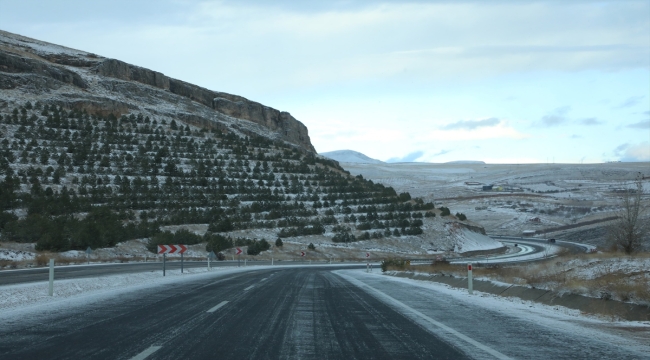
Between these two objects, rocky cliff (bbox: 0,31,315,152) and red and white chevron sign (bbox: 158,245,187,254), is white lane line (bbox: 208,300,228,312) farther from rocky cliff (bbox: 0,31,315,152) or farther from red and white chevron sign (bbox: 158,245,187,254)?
rocky cliff (bbox: 0,31,315,152)

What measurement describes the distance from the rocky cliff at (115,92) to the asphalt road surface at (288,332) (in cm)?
7750

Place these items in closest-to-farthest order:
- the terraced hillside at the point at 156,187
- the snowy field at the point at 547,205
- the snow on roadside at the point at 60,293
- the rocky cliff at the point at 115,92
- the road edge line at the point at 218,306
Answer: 1. the road edge line at the point at 218,306
2. the snow on roadside at the point at 60,293
3. the terraced hillside at the point at 156,187
4. the rocky cliff at the point at 115,92
5. the snowy field at the point at 547,205

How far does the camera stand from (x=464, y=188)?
192 metres

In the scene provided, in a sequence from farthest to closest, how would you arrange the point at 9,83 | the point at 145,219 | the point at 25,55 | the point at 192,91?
the point at 192,91
the point at 25,55
the point at 9,83
the point at 145,219

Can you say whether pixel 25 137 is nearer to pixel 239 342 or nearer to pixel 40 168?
pixel 40 168

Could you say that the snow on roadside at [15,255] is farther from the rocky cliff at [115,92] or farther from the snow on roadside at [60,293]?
the rocky cliff at [115,92]

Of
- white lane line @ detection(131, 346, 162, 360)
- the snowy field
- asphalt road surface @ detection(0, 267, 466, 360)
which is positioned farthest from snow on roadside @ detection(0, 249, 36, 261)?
the snowy field

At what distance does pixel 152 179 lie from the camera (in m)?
76.9

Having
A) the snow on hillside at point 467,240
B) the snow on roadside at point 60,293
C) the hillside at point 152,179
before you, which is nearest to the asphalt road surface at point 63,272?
the snow on roadside at point 60,293

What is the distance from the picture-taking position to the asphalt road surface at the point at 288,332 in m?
8.54

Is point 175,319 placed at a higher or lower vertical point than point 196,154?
lower

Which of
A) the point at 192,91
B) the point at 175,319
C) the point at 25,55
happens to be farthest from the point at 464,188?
the point at 175,319

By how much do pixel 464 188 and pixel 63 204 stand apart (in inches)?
5728

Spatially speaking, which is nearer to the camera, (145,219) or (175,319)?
(175,319)
